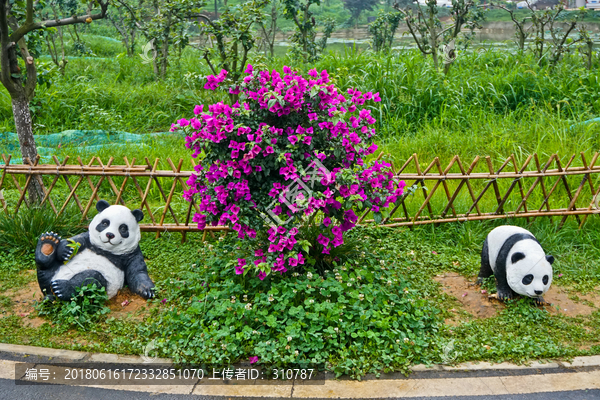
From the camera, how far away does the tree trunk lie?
5.22 m

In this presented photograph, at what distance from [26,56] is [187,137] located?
2.52m

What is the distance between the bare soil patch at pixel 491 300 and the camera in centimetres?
409

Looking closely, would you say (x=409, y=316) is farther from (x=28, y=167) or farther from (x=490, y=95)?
(x=490, y=95)

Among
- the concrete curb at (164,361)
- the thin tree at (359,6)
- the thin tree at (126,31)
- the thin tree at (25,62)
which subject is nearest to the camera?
the concrete curb at (164,361)

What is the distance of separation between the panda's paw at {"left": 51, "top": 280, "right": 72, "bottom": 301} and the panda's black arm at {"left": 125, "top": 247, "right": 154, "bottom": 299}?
0.48m

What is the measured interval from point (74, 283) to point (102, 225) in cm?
49

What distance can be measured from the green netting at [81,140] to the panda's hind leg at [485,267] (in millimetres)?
4831

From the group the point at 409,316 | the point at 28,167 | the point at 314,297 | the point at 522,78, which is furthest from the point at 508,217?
the point at 28,167

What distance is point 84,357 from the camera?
3.52 m

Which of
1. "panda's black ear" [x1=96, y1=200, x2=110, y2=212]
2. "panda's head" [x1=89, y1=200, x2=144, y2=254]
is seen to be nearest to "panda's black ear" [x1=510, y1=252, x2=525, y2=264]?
"panda's head" [x1=89, y1=200, x2=144, y2=254]

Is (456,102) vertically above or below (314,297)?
above

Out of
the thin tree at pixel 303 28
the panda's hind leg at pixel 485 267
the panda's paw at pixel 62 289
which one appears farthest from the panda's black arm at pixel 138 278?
the thin tree at pixel 303 28

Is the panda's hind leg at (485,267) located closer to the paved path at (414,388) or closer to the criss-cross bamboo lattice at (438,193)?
the criss-cross bamboo lattice at (438,193)

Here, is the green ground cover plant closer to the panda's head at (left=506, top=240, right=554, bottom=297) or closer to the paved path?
the paved path
